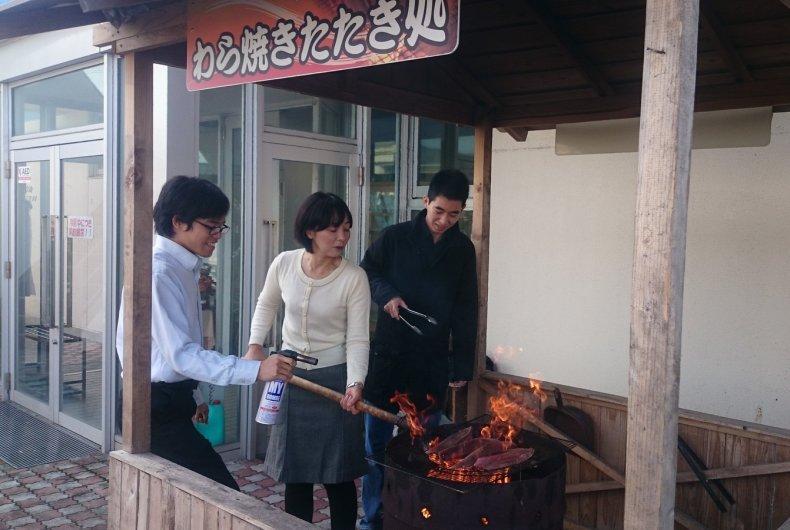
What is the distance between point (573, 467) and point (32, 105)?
21.5ft

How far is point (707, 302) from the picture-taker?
5.62 metres

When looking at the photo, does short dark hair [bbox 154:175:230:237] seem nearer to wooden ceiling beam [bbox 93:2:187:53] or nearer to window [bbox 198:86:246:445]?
wooden ceiling beam [bbox 93:2:187:53]

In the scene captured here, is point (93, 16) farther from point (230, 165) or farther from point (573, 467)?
point (573, 467)

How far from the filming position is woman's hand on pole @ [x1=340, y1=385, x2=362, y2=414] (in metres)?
3.47

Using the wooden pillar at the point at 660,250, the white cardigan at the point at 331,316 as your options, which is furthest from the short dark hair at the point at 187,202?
the wooden pillar at the point at 660,250

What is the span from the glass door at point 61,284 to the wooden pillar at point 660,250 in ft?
17.9

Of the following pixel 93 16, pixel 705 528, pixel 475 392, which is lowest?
pixel 705 528

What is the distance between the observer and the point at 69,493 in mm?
5598

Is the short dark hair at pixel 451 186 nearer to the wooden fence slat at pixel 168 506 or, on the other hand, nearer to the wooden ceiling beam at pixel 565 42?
the wooden ceiling beam at pixel 565 42

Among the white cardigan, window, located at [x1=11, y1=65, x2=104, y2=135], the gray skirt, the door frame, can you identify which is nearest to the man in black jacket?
the white cardigan

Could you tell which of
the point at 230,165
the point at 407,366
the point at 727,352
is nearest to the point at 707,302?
the point at 727,352

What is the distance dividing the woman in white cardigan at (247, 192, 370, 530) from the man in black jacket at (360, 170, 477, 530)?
1.45 feet

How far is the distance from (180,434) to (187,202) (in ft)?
3.88

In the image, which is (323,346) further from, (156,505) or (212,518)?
(156,505)
